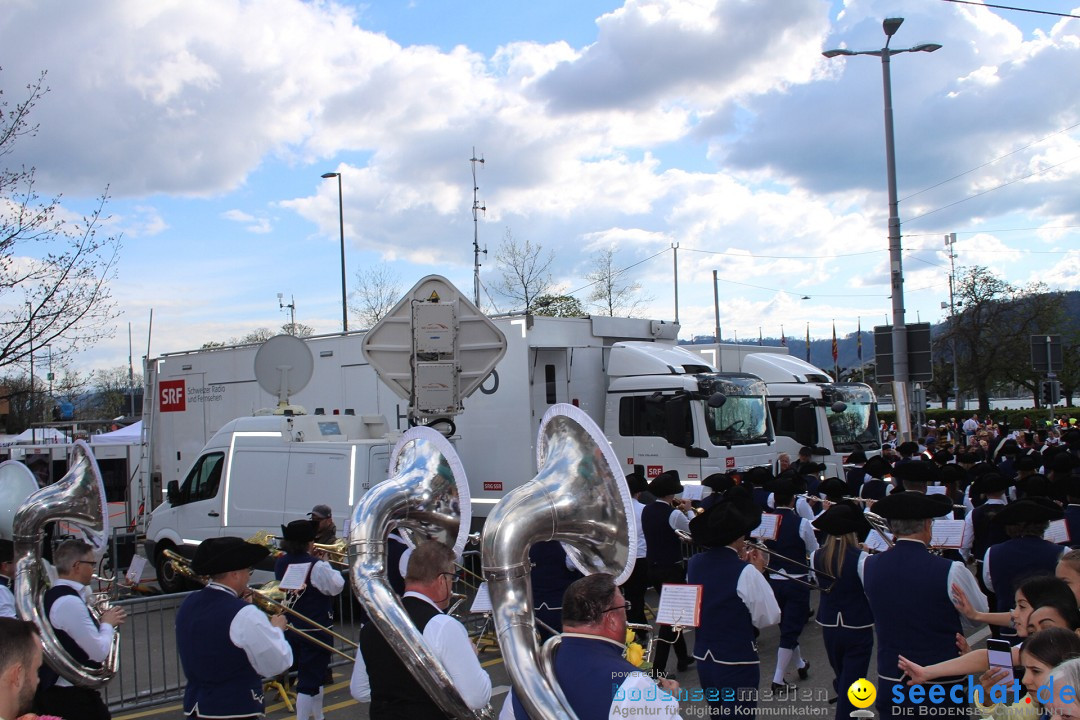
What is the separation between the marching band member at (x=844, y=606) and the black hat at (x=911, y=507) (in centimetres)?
107

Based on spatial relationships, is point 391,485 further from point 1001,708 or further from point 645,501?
point 645,501

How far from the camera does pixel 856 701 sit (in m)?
5.32

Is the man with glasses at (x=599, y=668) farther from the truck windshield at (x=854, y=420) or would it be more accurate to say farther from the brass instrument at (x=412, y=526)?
the truck windshield at (x=854, y=420)

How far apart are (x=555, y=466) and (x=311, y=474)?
24.8 feet

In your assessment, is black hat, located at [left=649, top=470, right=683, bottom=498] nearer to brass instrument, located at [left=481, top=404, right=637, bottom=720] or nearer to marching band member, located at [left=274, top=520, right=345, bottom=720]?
marching band member, located at [left=274, top=520, right=345, bottom=720]

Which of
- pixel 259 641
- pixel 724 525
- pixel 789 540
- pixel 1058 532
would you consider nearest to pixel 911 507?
pixel 724 525

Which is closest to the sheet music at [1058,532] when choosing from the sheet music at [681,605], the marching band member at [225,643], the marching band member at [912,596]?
the marching band member at [912,596]

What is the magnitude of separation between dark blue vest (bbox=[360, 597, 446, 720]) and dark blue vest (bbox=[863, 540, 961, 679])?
2.44m

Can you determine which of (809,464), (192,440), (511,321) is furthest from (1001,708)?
(192,440)

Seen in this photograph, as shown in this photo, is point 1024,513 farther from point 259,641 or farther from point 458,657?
point 259,641

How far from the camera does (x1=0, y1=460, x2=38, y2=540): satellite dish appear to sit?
9.12 metres

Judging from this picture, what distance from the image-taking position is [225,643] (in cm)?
441

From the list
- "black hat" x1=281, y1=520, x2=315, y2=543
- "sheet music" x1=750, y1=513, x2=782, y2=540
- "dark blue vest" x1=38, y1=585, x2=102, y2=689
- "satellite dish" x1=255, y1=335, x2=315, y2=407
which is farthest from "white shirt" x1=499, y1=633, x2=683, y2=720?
"satellite dish" x1=255, y1=335, x2=315, y2=407

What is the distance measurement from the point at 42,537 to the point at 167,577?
22.3 ft
